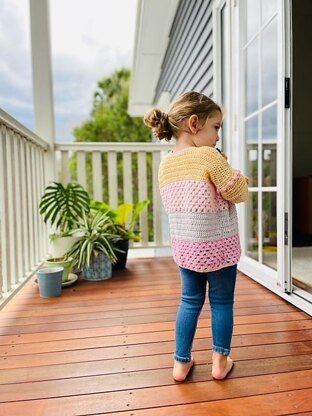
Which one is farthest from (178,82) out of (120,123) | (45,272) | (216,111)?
(120,123)

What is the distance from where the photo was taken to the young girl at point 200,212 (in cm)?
109

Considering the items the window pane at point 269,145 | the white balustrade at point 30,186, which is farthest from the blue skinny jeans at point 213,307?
the window pane at point 269,145

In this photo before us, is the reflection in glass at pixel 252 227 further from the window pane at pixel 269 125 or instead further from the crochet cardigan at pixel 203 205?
the crochet cardigan at pixel 203 205

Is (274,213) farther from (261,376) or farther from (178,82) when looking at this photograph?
(178,82)

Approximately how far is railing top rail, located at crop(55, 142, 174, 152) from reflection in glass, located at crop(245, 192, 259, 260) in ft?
3.79

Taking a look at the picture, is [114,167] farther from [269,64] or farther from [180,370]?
[180,370]

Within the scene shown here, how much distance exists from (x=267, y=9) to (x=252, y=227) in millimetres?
1492

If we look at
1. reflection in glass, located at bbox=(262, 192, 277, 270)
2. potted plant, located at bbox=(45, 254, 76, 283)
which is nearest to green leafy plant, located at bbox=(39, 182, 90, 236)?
potted plant, located at bbox=(45, 254, 76, 283)

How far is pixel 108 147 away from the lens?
3.22 metres

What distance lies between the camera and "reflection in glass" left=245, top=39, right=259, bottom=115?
2441 millimetres

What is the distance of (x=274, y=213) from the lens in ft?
7.28

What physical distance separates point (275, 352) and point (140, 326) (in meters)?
0.62

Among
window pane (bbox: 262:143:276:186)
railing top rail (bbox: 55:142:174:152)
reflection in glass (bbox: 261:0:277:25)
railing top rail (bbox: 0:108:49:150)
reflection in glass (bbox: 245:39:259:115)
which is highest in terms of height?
reflection in glass (bbox: 261:0:277:25)

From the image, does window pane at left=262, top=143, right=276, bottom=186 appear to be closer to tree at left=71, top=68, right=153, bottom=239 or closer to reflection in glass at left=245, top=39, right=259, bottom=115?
reflection in glass at left=245, top=39, right=259, bottom=115
